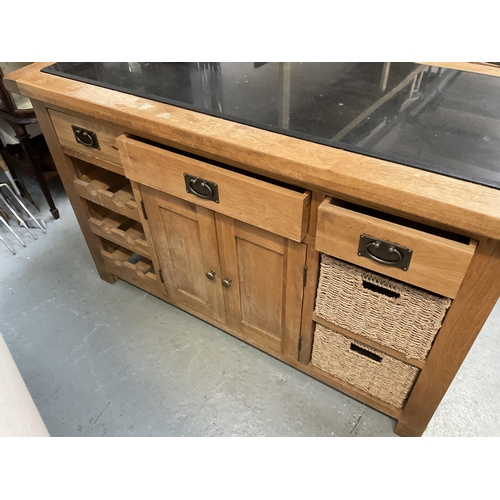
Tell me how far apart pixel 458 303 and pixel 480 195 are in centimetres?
24

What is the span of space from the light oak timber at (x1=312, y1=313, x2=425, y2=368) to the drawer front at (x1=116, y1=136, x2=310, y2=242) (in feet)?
0.99

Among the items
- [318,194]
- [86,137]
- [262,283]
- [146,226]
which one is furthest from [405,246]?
[86,137]

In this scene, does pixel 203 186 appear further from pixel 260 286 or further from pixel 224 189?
pixel 260 286

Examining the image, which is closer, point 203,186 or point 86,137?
point 203,186

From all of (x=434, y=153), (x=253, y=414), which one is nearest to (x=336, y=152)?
(x=434, y=153)

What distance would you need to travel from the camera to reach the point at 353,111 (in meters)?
Answer: 1.00

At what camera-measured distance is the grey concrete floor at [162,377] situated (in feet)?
4.23

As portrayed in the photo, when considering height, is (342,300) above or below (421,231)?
below

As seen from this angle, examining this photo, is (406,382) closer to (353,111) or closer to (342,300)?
(342,300)

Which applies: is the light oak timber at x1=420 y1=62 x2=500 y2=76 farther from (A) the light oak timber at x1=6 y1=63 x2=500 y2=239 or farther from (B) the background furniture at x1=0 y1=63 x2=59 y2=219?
(B) the background furniture at x1=0 y1=63 x2=59 y2=219

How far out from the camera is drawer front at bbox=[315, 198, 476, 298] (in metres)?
0.79

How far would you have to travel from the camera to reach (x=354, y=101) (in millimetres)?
1045

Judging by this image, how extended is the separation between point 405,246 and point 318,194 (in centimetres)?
21
